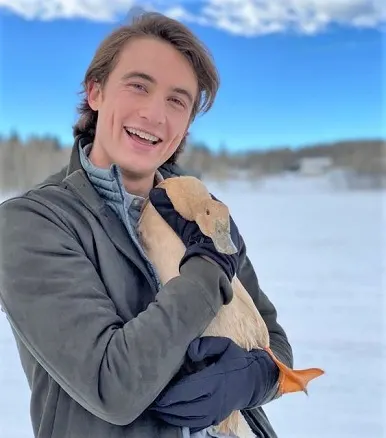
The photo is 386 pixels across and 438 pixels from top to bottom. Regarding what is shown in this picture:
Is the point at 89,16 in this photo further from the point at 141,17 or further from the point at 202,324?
the point at 202,324

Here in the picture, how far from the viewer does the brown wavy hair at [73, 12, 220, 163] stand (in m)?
0.82

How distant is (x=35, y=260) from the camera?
0.66 m

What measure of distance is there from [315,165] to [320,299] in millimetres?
1122

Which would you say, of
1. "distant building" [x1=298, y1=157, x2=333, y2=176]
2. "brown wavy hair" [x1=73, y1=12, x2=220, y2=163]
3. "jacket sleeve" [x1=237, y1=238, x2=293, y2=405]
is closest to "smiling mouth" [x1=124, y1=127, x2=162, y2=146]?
"brown wavy hair" [x1=73, y1=12, x2=220, y2=163]

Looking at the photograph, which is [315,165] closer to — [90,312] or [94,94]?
[94,94]

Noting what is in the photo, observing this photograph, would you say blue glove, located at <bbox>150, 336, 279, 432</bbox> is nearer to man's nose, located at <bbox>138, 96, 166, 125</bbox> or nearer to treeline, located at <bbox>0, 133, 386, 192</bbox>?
man's nose, located at <bbox>138, 96, 166, 125</bbox>

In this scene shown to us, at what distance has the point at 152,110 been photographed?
2.60ft

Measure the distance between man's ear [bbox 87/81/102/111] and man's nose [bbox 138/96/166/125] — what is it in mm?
99

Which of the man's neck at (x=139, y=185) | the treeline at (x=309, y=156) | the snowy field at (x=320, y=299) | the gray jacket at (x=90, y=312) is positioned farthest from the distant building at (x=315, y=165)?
the gray jacket at (x=90, y=312)

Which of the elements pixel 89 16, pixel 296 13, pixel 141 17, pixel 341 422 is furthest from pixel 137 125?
pixel 296 13

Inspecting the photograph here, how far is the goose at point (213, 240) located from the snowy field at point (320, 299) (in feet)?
3.71


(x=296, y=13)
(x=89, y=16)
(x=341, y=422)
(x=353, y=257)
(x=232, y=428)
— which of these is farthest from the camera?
(x=353, y=257)

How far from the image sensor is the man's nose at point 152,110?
2.60 feet

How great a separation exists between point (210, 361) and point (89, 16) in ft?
7.34
